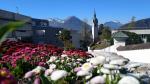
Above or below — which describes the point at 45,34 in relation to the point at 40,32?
below

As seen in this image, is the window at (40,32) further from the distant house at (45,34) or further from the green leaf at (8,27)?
the green leaf at (8,27)

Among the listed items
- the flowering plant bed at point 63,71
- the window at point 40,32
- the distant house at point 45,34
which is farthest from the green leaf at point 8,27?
the window at point 40,32

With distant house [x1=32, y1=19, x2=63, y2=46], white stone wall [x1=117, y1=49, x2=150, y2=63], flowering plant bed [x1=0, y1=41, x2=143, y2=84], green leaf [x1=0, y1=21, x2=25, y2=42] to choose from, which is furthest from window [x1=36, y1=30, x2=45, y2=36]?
green leaf [x1=0, y1=21, x2=25, y2=42]

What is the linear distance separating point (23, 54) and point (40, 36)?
78.2 meters

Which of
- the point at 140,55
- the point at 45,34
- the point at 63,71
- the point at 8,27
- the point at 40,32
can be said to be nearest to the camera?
the point at 8,27

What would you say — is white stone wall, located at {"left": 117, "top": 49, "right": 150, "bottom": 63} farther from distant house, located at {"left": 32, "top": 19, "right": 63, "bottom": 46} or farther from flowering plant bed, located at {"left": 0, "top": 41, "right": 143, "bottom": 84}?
distant house, located at {"left": 32, "top": 19, "right": 63, "bottom": 46}

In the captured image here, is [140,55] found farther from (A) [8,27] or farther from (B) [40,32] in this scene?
(B) [40,32]

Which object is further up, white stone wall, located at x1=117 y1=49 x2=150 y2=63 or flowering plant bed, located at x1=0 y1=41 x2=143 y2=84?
flowering plant bed, located at x1=0 y1=41 x2=143 y2=84

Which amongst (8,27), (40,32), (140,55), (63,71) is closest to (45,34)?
(40,32)

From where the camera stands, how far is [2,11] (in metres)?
60.5

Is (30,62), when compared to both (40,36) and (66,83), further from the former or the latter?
(40,36)

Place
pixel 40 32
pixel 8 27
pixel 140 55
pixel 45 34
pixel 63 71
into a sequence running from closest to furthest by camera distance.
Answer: pixel 8 27 → pixel 63 71 → pixel 140 55 → pixel 40 32 → pixel 45 34

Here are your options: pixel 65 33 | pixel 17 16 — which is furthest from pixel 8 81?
pixel 65 33

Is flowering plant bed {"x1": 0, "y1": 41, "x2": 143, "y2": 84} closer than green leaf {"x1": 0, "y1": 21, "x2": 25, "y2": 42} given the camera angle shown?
No
